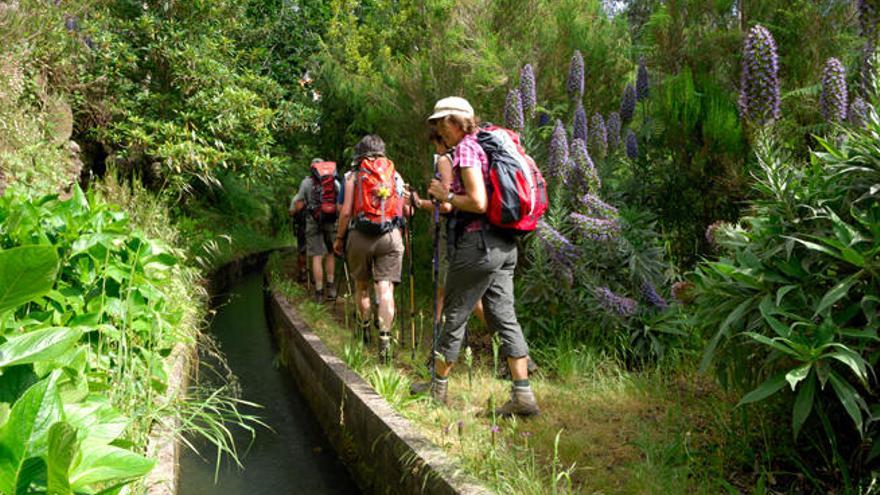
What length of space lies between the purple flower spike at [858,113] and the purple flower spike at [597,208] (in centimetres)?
181

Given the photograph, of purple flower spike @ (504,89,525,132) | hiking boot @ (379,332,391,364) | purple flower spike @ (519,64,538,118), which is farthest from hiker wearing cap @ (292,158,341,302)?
purple flower spike @ (504,89,525,132)

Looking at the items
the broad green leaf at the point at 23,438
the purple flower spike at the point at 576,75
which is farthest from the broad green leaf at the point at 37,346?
the purple flower spike at the point at 576,75

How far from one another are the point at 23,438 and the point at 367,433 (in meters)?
3.53

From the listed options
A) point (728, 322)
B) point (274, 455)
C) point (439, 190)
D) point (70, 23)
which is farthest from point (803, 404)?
point (70, 23)

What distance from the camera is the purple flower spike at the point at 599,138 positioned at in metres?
6.25

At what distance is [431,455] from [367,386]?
1.45 metres

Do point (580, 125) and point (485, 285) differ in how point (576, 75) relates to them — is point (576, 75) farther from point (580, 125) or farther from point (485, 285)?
point (485, 285)

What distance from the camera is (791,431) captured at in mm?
3258

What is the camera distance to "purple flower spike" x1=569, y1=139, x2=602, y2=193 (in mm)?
5535

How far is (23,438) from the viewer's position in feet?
3.66

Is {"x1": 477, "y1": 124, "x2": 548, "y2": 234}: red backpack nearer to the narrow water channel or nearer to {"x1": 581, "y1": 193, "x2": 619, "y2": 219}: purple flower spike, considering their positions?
{"x1": 581, "y1": 193, "x2": 619, "y2": 219}: purple flower spike

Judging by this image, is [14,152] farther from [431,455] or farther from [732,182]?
[732,182]

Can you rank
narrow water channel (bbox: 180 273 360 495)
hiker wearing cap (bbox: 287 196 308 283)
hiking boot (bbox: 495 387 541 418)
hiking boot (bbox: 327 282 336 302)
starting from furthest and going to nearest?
hiker wearing cap (bbox: 287 196 308 283), hiking boot (bbox: 327 282 336 302), narrow water channel (bbox: 180 273 360 495), hiking boot (bbox: 495 387 541 418)

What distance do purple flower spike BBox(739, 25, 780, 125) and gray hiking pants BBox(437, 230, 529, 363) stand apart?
60.2 inches
